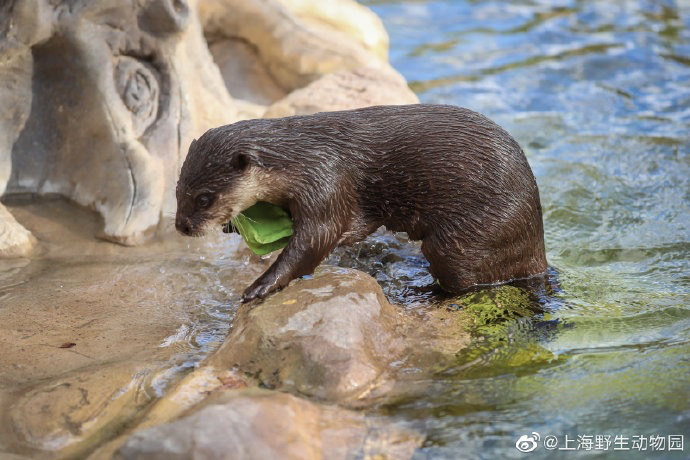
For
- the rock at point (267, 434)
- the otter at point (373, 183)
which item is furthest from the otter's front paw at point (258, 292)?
the rock at point (267, 434)

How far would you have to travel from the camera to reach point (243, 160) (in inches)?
150

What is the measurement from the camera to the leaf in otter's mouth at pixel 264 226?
4113 millimetres

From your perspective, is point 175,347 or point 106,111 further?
point 106,111

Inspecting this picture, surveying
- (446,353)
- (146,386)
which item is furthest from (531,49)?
(146,386)

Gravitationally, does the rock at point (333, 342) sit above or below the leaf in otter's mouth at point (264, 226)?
below

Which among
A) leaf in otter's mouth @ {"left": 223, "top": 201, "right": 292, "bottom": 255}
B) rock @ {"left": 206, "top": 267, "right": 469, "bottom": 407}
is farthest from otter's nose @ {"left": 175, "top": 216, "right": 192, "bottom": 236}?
rock @ {"left": 206, "top": 267, "right": 469, "bottom": 407}

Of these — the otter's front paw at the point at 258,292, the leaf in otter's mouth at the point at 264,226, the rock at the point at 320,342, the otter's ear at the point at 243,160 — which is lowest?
the rock at the point at 320,342

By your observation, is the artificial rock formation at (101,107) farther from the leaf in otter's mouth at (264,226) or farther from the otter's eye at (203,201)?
the otter's eye at (203,201)

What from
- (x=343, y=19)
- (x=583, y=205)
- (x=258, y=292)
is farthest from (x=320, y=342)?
(x=343, y=19)

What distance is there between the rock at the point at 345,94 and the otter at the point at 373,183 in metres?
1.63

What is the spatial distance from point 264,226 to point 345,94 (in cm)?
192

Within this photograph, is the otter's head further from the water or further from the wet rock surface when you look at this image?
the water

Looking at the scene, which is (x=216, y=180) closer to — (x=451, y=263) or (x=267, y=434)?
(x=451, y=263)

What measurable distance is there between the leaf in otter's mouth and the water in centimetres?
75
